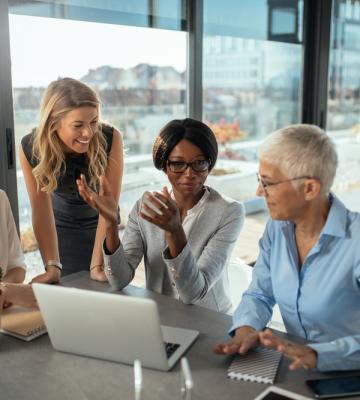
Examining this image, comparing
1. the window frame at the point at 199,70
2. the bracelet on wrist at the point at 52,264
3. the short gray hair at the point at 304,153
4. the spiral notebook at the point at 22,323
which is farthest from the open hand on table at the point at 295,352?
the window frame at the point at 199,70

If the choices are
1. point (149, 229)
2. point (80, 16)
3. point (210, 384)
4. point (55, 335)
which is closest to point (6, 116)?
point (80, 16)

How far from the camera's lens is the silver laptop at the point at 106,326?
3.99 ft

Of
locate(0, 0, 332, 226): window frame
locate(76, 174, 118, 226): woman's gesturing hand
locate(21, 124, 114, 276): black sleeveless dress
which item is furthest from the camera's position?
locate(0, 0, 332, 226): window frame

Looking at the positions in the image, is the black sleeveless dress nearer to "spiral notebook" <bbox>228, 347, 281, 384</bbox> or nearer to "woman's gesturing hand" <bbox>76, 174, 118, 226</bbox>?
"woman's gesturing hand" <bbox>76, 174, 118, 226</bbox>

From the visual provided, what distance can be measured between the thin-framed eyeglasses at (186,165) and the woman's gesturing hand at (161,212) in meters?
0.26

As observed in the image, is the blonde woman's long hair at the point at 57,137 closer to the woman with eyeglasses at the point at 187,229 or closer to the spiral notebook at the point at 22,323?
the woman with eyeglasses at the point at 187,229

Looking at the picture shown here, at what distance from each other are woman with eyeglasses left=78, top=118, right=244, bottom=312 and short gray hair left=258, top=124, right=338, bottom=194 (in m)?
Result: 0.46

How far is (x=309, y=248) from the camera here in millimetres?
1530

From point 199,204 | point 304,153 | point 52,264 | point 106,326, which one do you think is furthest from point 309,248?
point 52,264

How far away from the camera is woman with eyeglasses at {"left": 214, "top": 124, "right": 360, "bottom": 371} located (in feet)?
4.68

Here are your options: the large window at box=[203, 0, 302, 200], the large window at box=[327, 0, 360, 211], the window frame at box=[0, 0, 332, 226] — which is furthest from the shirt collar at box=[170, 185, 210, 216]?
the large window at box=[327, 0, 360, 211]

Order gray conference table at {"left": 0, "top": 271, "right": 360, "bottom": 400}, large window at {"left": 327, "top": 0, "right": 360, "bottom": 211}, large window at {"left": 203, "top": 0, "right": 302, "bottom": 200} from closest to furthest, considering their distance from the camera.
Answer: gray conference table at {"left": 0, "top": 271, "right": 360, "bottom": 400} < large window at {"left": 203, "top": 0, "right": 302, "bottom": 200} < large window at {"left": 327, "top": 0, "right": 360, "bottom": 211}

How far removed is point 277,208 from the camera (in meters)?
1.48

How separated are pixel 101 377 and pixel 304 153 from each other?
768 millimetres
